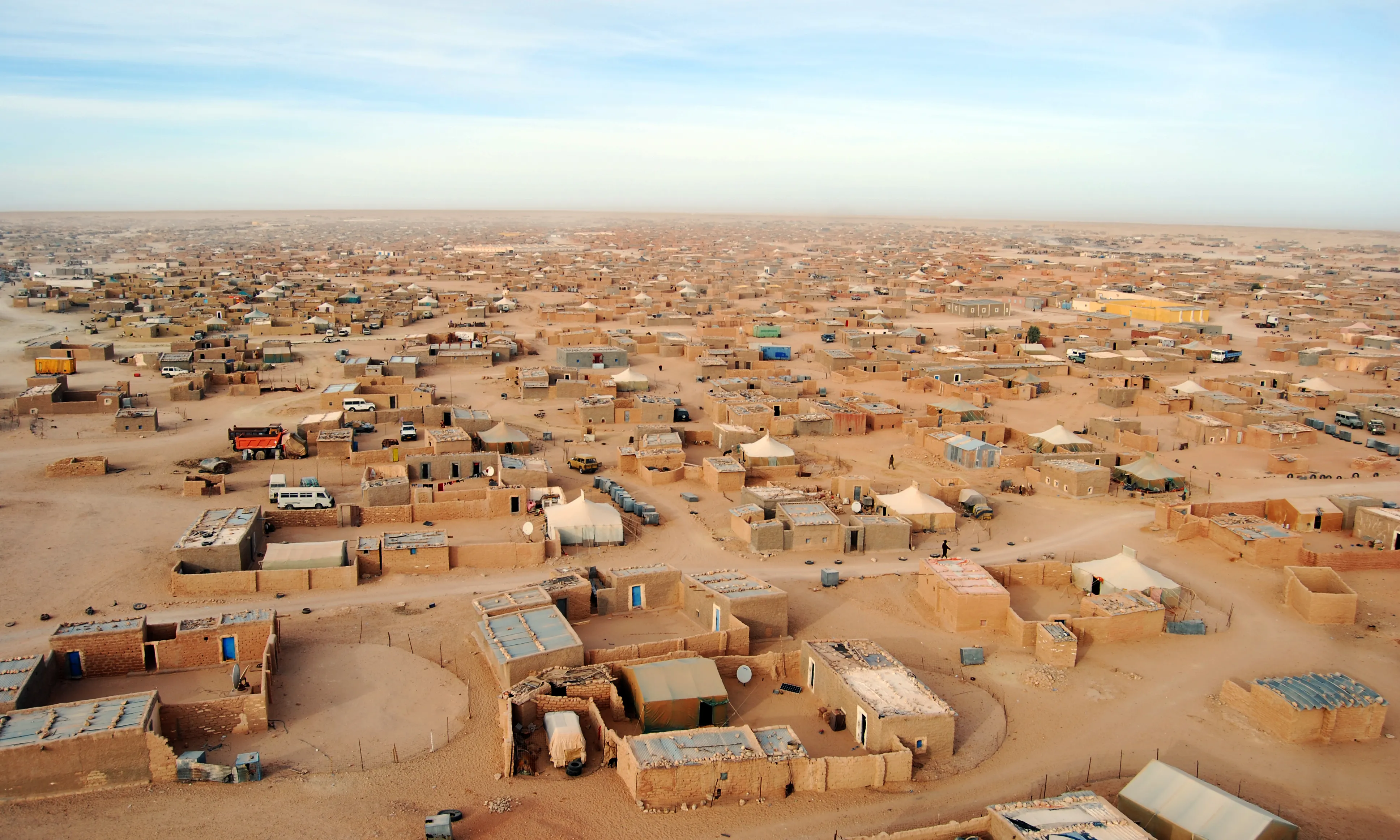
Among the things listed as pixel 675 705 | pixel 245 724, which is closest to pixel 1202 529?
pixel 675 705

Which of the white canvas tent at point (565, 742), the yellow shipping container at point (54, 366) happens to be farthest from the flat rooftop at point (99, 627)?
the yellow shipping container at point (54, 366)

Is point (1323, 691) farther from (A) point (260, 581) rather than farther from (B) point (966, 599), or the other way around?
(A) point (260, 581)

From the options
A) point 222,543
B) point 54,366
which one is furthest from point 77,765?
point 54,366

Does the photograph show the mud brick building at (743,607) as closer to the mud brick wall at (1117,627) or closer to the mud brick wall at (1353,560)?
the mud brick wall at (1117,627)

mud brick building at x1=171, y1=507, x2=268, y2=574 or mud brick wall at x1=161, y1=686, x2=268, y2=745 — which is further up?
mud brick building at x1=171, y1=507, x2=268, y2=574

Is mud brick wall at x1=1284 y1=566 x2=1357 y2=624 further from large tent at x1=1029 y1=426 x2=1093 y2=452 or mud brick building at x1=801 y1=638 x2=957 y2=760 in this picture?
large tent at x1=1029 y1=426 x2=1093 y2=452

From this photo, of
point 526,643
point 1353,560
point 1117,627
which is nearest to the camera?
point 526,643

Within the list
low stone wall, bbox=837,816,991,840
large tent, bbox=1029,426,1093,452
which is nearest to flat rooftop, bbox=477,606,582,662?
low stone wall, bbox=837,816,991,840
